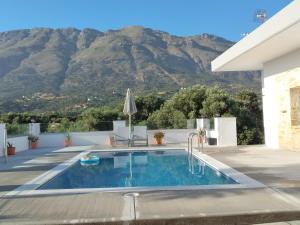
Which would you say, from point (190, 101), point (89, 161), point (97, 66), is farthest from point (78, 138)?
point (97, 66)

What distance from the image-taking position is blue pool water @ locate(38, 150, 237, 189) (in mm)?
9414

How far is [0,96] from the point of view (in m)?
52.5

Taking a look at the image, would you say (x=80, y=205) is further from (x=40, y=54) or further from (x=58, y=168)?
(x=40, y=54)

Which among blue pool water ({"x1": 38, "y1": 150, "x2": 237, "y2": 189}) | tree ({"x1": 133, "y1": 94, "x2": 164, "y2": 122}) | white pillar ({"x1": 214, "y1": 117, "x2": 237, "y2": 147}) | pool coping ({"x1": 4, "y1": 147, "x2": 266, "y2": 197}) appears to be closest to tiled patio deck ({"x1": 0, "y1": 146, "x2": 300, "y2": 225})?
pool coping ({"x1": 4, "y1": 147, "x2": 266, "y2": 197})

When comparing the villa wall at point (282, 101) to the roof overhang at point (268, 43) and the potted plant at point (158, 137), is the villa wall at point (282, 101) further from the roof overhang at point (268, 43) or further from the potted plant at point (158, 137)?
the potted plant at point (158, 137)

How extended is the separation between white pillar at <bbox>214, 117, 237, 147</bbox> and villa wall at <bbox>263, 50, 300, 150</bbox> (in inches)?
64.5

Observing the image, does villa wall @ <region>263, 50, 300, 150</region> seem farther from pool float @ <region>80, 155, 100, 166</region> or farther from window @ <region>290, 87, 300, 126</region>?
pool float @ <region>80, 155, 100, 166</region>

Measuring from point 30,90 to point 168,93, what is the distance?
1883 centimetres

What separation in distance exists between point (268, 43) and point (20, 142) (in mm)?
12260

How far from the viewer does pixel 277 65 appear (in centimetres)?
1528

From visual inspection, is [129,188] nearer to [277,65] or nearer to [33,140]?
[277,65]

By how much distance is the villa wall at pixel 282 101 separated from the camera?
46.1 feet

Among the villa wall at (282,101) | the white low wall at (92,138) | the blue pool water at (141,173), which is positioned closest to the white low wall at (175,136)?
the white low wall at (92,138)

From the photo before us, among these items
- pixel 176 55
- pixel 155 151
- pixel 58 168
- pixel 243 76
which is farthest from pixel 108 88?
pixel 58 168
